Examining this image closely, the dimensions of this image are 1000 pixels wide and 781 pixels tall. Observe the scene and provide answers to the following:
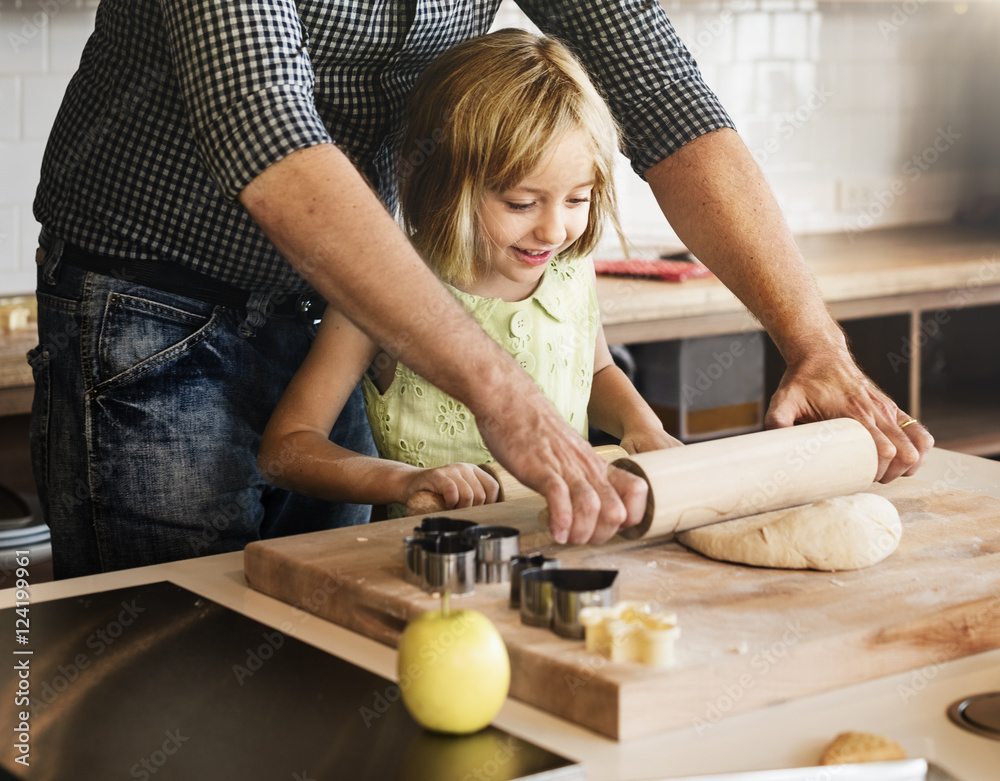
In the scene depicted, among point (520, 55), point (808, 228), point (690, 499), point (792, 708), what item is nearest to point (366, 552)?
point (690, 499)

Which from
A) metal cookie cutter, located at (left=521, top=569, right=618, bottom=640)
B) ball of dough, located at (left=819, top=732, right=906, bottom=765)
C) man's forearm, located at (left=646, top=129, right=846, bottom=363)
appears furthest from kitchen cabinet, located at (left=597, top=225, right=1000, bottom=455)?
ball of dough, located at (left=819, top=732, right=906, bottom=765)

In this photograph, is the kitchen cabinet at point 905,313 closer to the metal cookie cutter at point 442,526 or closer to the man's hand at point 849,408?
the man's hand at point 849,408

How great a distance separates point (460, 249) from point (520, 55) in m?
0.24

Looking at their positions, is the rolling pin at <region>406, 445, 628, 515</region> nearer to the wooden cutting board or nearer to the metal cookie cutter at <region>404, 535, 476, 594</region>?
the wooden cutting board

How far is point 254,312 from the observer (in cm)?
132

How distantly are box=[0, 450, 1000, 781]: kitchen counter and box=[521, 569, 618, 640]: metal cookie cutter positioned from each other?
0.06 metres

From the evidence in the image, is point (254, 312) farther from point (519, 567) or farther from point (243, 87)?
point (519, 567)

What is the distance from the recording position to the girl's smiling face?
51.1 inches

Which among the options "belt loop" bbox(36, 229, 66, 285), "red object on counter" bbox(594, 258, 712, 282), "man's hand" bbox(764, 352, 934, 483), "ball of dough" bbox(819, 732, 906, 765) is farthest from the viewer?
"red object on counter" bbox(594, 258, 712, 282)

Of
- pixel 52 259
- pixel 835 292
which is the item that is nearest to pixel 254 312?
pixel 52 259

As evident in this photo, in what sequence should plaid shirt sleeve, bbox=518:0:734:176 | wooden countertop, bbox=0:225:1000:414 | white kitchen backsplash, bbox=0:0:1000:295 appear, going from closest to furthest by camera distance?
plaid shirt sleeve, bbox=518:0:734:176 → wooden countertop, bbox=0:225:1000:414 → white kitchen backsplash, bbox=0:0:1000:295

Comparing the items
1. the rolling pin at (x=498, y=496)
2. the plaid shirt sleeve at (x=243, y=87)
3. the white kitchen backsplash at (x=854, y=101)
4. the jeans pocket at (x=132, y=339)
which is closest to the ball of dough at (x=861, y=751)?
the rolling pin at (x=498, y=496)

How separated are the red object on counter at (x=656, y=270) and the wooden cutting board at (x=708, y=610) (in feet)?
4.64

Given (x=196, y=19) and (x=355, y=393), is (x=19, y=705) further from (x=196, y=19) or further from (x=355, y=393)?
(x=355, y=393)
